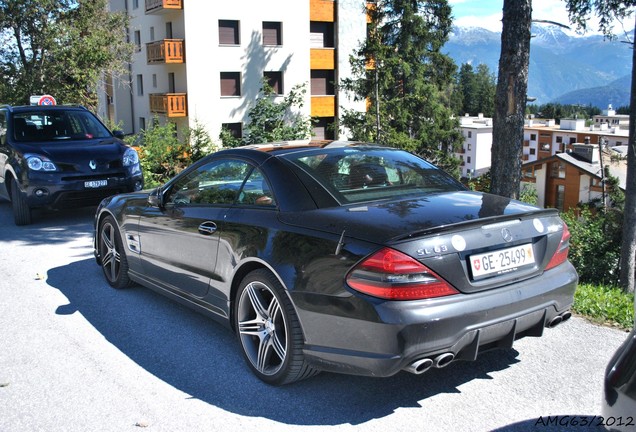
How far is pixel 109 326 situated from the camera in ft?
17.1

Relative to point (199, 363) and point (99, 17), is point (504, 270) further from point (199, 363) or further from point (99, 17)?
point (99, 17)

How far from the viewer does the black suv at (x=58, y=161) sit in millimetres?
9438


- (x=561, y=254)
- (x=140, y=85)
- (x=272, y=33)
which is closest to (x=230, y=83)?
(x=272, y=33)

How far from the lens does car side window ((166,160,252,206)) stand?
4.63m

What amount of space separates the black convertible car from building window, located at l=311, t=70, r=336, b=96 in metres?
46.3

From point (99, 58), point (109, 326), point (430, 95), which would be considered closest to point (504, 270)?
point (109, 326)

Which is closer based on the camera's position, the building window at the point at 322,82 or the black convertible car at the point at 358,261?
the black convertible car at the point at 358,261

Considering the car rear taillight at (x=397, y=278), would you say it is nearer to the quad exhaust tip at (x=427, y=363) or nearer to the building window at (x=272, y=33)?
the quad exhaust tip at (x=427, y=363)

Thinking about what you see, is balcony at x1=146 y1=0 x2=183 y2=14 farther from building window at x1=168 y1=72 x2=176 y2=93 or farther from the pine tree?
the pine tree

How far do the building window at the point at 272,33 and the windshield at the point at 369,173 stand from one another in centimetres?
4428

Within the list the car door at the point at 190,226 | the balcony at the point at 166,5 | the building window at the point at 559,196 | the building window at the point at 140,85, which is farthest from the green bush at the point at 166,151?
the building window at the point at 559,196

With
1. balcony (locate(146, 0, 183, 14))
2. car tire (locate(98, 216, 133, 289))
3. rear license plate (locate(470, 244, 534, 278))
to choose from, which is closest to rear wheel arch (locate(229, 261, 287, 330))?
rear license plate (locate(470, 244, 534, 278))

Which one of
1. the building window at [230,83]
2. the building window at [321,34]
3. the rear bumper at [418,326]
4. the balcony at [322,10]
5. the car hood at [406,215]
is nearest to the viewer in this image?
the rear bumper at [418,326]

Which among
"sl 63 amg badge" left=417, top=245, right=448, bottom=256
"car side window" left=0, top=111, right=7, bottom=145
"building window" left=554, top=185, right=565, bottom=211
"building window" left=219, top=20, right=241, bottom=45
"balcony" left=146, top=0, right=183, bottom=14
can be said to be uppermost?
"balcony" left=146, top=0, right=183, bottom=14
